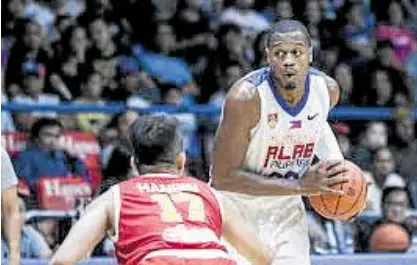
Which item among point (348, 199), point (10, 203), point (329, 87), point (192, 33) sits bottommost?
point (10, 203)

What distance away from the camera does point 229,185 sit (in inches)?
256

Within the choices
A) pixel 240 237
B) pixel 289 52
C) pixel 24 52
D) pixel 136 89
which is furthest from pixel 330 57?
pixel 240 237

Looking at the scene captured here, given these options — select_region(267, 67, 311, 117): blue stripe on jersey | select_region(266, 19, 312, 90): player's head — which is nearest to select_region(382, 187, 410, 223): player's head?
select_region(267, 67, 311, 117): blue stripe on jersey

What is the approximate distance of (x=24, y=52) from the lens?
455 inches

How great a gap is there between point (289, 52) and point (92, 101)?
15.5 ft

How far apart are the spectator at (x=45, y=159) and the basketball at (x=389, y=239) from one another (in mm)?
2029

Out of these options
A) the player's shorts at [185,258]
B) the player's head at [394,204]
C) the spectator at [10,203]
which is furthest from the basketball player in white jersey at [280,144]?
the player's head at [394,204]

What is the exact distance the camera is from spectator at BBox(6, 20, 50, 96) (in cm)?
1132

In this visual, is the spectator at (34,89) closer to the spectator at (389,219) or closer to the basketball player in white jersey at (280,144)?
the spectator at (389,219)

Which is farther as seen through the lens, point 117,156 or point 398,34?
point 398,34

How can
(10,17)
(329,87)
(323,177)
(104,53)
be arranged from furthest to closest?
(10,17)
(104,53)
(329,87)
(323,177)

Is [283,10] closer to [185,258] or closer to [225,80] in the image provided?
[225,80]

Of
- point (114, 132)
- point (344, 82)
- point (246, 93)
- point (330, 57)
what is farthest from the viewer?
point (330, 57)

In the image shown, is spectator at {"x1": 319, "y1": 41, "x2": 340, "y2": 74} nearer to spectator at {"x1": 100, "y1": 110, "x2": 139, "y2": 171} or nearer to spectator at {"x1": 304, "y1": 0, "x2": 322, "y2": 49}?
spectator at {"x1": 304, "y1": 0, "x2": 322, "y2": 49}
